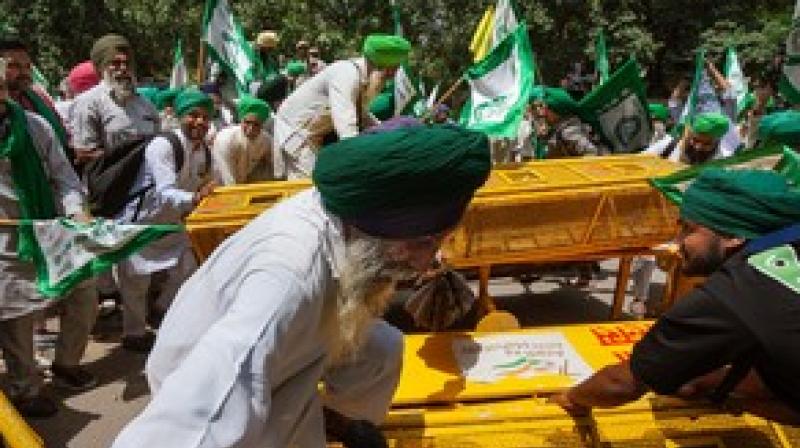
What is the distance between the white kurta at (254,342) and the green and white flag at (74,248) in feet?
6.93

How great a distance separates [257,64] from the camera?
7.97m

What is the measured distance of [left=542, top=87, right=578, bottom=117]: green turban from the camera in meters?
Answer: 5.74

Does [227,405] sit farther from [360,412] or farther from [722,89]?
[722,89]

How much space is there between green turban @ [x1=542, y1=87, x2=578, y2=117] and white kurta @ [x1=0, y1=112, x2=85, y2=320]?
11.6 ft

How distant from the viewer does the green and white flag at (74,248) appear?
3.56 metres

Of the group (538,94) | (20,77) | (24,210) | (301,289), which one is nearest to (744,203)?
(301,289)

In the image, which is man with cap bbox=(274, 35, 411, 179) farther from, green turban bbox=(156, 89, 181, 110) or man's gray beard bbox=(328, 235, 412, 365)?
man's gray beard bbox=(328, 235, 412, 365)

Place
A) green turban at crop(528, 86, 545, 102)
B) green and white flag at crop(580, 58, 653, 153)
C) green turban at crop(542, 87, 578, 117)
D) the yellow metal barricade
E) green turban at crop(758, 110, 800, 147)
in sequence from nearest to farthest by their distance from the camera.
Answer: the yellow metal barricade < green turban at crop(758, 110, 800, 147) < green and white flag at crop(580, 58, 653, 153) < green turban at crop(542, 87, 578, 117) < green turban at crop(528, 86, 545, 102)

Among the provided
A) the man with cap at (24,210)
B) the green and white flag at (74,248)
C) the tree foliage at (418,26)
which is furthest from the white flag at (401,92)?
the tree foliage at (418,26)

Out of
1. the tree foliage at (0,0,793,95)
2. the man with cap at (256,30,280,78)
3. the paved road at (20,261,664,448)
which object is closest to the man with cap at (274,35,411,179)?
the paved road at (20,261,664,448)

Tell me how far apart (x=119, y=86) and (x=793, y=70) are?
4.61 metres

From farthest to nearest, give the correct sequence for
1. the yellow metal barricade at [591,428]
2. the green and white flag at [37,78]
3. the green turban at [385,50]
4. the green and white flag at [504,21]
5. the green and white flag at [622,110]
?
the green and white flag at [37,78], the green and white flag at [622,110], the green and white flag at [504,21], the green turban at [385,50], the yellow metal barricade at [591,428]

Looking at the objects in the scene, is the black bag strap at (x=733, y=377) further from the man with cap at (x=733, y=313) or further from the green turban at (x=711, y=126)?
the green turban at (x=711, y=126)

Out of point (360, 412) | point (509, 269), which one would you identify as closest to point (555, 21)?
point (509, 269)
